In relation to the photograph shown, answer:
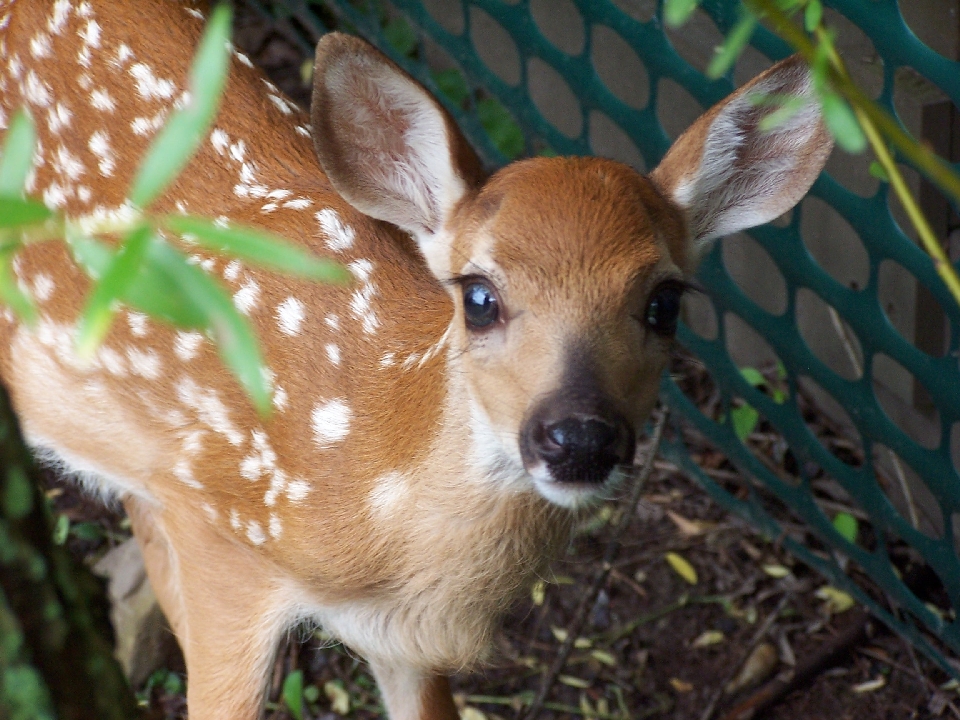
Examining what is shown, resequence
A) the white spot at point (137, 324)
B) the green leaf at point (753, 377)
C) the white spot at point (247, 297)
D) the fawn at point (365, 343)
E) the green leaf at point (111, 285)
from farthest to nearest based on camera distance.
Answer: the green leaf at point (753, 377) → the white spot at point (137, 324) → the white spot at point (247, 297) → the fawn at point (365, 343) → the green leaf at point (111, 285)

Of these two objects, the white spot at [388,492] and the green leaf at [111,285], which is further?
the white spot at [388,492]

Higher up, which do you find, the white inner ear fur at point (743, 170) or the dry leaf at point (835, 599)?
the white inner ear fur at point (743, 170)

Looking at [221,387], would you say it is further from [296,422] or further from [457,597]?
[457,597]

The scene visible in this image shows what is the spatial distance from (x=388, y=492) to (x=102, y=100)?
113 centimetres

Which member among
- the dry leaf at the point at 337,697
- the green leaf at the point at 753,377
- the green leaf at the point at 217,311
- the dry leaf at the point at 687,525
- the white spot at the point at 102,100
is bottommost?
the dry leaf at the point at 337,697

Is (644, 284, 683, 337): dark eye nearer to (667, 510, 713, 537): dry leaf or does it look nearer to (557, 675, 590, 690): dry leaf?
(557, 675, 590, 690): dry leaf

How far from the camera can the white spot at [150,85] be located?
245cm

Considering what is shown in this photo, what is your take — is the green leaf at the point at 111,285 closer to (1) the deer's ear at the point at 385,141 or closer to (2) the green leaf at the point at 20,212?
(2) the green leaf at the point at 20,212

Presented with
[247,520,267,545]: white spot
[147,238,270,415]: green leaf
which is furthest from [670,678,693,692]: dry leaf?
[147,238,270,415]: green leaf

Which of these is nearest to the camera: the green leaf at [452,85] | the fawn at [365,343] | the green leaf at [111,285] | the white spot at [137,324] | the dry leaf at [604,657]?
the green leaf at [111,285]

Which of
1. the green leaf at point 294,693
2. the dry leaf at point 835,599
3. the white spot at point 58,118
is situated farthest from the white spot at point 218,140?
the dry leaf at point 835,599

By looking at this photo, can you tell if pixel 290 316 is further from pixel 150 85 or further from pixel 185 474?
pixel 150 85

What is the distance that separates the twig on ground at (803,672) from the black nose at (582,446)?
148 centimetres

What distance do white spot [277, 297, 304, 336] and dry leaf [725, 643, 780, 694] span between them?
5.06ft
